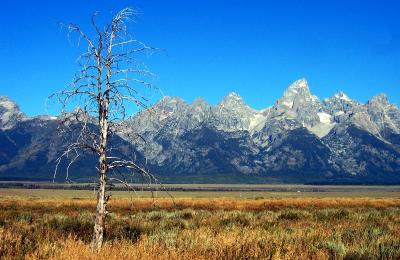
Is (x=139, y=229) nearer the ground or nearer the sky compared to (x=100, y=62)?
nearer the ground

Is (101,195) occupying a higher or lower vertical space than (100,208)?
higher

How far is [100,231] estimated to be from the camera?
12070mm

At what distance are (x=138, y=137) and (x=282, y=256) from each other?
4680 mm

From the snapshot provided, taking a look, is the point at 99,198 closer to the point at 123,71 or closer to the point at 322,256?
the point at 123,71

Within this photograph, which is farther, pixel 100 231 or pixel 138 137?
pixel 138 137

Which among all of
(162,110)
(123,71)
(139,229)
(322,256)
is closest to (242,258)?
(322,256)

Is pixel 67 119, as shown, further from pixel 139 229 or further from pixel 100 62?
pixel 139 229

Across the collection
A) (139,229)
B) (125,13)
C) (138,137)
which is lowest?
(139,229)

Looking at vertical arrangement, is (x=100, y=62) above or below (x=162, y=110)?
above

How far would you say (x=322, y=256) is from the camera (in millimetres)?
12180

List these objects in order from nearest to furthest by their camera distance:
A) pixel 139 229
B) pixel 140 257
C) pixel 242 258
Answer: pixel 140 257 < pixel 242 258 < pixel 139 229

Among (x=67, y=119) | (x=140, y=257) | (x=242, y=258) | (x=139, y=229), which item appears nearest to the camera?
(x=140, y=257)

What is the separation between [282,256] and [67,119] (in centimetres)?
630

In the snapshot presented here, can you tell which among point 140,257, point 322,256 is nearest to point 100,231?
point 140,257
